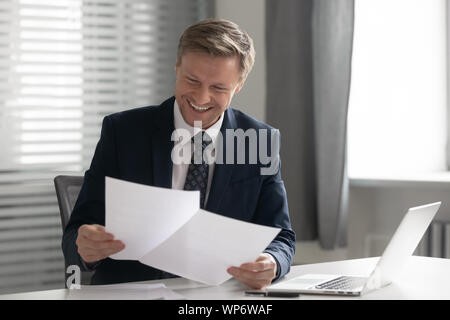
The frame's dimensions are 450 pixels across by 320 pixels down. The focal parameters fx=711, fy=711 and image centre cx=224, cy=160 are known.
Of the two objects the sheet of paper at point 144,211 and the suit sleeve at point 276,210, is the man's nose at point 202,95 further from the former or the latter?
the sheet of paper at point 144,211

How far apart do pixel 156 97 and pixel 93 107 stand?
366 millimetres

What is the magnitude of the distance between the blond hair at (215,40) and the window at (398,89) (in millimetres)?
1763

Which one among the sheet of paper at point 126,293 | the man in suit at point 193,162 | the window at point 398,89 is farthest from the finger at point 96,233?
the window at point 398,89

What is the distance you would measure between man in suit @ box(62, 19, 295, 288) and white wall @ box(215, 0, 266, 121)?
1802mm

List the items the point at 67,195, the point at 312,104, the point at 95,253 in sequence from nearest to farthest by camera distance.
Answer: the point at 95,253, the point at 67,195, the point at 312,104

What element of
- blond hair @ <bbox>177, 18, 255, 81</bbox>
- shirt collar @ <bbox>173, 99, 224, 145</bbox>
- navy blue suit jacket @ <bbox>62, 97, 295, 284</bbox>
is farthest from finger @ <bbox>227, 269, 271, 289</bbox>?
blond hair @ <bbox>177, 18, 255, 81</bbox>

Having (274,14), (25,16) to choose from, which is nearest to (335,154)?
(274,14)

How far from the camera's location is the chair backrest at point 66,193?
1.99 metres

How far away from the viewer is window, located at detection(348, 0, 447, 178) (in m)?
3.46

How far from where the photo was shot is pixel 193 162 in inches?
69.5

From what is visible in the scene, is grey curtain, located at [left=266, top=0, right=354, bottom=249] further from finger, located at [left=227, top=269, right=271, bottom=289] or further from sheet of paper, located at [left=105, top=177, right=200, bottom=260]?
sheet of paper, located at [left=105, top=177, right=200, bottom=260]

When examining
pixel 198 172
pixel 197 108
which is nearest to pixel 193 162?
pixel 198 172

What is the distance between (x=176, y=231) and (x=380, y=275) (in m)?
0.44

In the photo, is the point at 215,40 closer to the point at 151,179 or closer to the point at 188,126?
the point at 188,126
